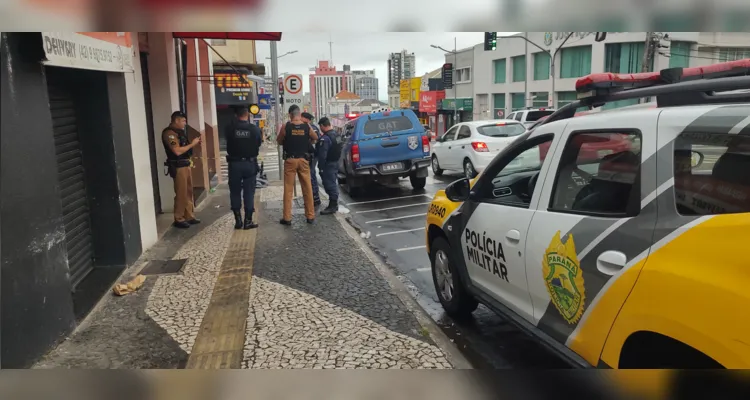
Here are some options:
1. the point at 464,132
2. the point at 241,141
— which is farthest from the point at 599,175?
the point at 464,132

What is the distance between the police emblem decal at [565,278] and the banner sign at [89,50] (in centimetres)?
370

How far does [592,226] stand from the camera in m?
2.88

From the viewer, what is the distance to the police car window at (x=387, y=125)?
39.3 feet

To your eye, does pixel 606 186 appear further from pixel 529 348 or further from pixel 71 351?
pixel 71 351

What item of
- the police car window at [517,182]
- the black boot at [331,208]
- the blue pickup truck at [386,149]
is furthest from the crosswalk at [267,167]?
the police car window at [517,182]

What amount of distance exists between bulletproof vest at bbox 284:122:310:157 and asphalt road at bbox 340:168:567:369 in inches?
62.8

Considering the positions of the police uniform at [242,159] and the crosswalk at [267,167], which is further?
the crosswalk at [267,167]

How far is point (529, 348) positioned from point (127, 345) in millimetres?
3098

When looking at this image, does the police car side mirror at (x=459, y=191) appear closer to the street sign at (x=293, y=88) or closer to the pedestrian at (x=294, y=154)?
the pedestrian at (x=294, y=154)

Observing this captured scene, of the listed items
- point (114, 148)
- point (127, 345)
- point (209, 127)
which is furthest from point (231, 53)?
point (127, 345)

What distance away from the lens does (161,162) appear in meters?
9.43

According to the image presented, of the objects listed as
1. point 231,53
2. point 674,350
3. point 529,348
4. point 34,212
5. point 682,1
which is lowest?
point 529,348

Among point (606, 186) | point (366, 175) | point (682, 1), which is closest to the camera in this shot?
point (682, 1)

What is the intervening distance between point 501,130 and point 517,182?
9.32m
